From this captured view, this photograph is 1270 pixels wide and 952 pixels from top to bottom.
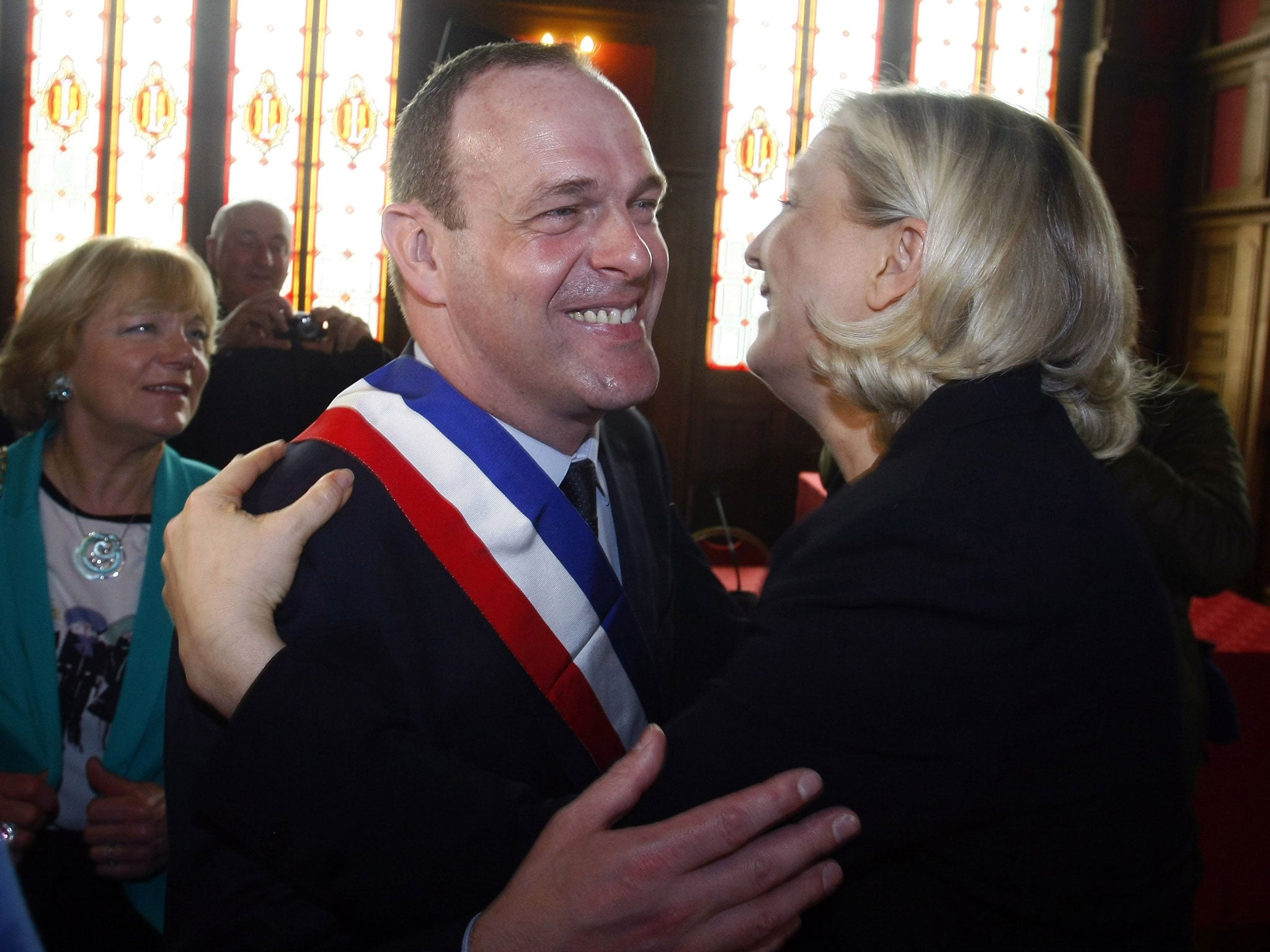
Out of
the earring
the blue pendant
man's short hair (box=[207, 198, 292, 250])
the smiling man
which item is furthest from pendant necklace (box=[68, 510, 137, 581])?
man's short hair (box=[207, 198, 292, 250])

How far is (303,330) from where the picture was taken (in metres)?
2.54

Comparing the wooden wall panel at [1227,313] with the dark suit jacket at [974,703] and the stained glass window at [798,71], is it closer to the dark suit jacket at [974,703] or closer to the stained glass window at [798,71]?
the stained glass window at [798,71]

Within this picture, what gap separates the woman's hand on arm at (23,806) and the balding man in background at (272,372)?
38.8 inches

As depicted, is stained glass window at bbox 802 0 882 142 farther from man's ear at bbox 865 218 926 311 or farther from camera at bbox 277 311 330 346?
man's ear at bbox 865 218 926 311

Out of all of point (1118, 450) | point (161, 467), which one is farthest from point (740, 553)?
point (1118, 450)

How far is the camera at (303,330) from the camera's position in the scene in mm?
2533

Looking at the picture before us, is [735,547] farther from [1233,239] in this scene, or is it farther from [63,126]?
[63,126]

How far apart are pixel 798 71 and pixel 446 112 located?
551cm

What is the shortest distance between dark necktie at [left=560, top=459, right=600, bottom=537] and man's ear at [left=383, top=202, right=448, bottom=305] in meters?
0.26

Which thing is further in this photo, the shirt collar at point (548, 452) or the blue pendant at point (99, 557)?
the blue pendant at point (99, 557)

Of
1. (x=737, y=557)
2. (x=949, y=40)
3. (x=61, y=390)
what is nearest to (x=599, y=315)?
(x=61, y=390)

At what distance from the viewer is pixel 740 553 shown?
504 centimetres

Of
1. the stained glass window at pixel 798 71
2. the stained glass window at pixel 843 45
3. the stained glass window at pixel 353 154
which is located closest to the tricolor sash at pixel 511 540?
the stained glass window at pixel 353 154

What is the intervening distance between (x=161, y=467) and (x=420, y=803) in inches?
49.8
